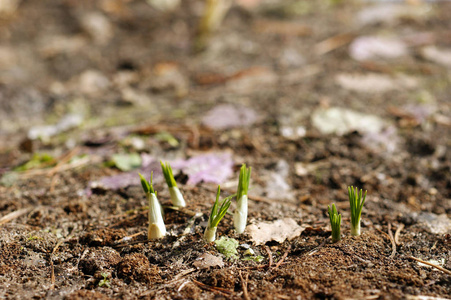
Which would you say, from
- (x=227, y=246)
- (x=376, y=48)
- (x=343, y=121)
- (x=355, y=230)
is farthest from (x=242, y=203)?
(x=376, y=48)

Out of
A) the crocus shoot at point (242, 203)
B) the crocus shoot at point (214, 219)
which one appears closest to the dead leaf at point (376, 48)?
the crocus shoot at point (242, 203)

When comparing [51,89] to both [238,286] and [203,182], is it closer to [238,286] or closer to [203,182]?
[203,182]

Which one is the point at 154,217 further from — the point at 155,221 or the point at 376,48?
the point at 376,48

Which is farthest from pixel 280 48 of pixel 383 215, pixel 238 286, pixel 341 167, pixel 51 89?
pixel 238 286

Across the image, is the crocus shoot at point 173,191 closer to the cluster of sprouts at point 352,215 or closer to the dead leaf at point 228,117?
the cluster of sprouts at point 352,215

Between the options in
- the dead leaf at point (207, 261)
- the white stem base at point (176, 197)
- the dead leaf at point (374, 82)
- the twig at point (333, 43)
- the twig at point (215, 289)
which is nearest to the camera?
the twig at point (215, 289)

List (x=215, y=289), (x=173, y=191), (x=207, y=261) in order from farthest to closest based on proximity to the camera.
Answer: (x=173, y=191), (x=207, y=261), (x=215, y=289)

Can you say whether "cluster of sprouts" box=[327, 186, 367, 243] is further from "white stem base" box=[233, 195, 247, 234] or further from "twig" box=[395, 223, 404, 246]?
"white stem base" box=[233, 195, 247, 234]
